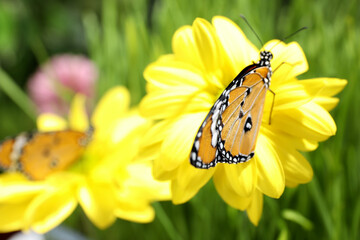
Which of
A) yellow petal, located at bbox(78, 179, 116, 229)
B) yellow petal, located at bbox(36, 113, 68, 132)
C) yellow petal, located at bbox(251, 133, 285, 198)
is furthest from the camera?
yellow petal, located at bbox(36, 113, 68, 132)

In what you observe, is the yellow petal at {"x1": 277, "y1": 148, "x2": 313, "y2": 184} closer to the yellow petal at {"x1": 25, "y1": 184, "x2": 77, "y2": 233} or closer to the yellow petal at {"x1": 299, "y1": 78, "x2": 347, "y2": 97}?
the yellow petal at {"x1": 299, "y1": 78, "x2": 347, "y2": 97}

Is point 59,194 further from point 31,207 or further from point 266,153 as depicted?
point 266,153

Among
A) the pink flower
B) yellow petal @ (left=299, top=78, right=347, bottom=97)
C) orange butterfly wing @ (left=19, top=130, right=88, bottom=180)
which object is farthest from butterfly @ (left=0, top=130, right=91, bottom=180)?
the pink flower

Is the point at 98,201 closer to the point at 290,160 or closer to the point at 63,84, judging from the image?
the point at 290,160

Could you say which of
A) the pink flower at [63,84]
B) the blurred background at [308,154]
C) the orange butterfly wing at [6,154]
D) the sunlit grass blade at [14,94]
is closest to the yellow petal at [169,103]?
the blurred background at [308,154]

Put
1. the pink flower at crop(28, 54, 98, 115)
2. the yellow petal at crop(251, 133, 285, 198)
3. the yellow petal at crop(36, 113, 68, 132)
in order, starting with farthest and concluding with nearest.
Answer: the pink flower at crop(28, 54, 98, 115) → the yellow petal at crop(36, 113, 68, 132) → the yellow petal at crop(251, 133, 285, 198)

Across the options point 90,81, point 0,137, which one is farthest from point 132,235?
point 0,137

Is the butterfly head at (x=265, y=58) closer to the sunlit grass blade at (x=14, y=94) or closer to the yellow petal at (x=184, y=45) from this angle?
the yellow petal at (x=184, y=45)
